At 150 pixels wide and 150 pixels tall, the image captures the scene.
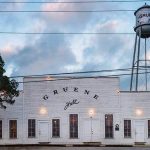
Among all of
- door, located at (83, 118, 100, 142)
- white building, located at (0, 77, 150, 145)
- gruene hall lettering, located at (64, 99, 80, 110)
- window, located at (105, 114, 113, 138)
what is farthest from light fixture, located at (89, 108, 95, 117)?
gruene hall lettering, located at (64, 99, 80, 110)

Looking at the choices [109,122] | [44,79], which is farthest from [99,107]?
[44,79]

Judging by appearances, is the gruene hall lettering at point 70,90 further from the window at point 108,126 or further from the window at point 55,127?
the window at point 108,126

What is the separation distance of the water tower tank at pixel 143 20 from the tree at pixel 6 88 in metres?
15.8

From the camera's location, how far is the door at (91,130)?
62.8 metres

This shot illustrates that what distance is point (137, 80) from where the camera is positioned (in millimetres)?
66000

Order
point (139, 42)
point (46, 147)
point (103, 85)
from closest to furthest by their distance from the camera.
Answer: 1. point (46, 147)
2. point (103, 85)
3. point (139, 42)

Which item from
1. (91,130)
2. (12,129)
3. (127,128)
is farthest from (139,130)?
(12,129)

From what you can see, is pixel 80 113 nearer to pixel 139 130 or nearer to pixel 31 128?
pixel 31 128

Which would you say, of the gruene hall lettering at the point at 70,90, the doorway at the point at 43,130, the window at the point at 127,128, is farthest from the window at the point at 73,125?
the window at the point at 127,128

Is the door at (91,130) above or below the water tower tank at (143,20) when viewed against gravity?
below

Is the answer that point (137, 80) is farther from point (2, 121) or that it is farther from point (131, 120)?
point (2, 121)

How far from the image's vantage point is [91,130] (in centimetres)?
6284

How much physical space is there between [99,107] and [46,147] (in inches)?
301

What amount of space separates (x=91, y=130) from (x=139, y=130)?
476 centimetres
